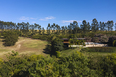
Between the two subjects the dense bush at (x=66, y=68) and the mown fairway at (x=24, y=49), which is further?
the mown fairway at (x=24, y=49)

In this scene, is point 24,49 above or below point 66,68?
below

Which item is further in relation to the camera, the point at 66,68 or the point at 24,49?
the point at 24,49

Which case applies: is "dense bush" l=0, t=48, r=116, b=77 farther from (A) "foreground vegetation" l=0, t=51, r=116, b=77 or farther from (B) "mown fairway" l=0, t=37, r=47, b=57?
(B) "mown fairway" l=0, t=37, r=47, b=57

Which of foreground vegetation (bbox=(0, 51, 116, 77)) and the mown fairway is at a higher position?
foreground vegetation (bbox=(0, 51, 116, 77))

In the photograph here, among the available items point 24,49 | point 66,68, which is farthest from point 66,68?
point 24,49

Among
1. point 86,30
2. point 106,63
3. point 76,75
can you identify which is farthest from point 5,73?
point 86,30

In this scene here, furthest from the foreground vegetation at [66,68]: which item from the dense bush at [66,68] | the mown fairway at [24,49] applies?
the mown fairway at [24,49]

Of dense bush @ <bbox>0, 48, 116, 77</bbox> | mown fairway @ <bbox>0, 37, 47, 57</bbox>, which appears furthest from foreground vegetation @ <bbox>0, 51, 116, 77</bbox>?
→ mown fairway @ <bbox>0, 37, 47, 57</bbox>

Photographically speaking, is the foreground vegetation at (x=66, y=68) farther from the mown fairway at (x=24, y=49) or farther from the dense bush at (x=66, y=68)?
the mown fairway at (x=24, y=49)

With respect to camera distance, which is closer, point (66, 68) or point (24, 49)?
point (66, 68)

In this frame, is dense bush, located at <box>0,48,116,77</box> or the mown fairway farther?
the mown fairway

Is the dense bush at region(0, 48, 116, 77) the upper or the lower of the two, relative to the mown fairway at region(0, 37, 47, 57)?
upper

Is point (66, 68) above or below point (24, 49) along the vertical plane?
above

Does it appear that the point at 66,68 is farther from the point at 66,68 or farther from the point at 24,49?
the point at 24,49
